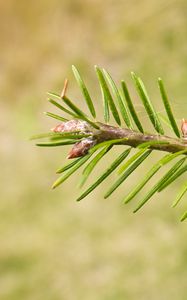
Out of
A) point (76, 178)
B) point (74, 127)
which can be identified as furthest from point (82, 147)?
point (76, 178)

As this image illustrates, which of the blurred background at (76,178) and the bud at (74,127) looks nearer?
the bud at (74,127)

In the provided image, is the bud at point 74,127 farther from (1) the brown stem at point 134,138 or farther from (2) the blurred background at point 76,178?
(2) the blurred background at point 76,178

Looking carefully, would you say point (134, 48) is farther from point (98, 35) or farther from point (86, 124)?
point (86, 124)

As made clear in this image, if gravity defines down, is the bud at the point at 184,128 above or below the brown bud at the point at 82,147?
below

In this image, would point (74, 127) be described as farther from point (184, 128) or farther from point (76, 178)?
point (76, 178)

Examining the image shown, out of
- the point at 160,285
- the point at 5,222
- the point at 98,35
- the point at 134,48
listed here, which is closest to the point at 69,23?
the point at 98,35

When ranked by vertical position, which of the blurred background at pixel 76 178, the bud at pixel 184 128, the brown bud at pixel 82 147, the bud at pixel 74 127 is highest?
the bud at pixel 74 127

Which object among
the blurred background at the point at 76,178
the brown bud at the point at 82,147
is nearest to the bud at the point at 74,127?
the brown bud at the point at 82,147
